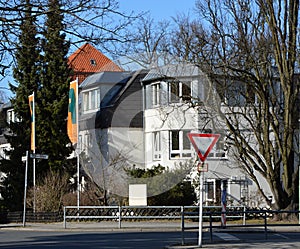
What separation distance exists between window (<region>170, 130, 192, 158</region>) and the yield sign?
26.6 meters

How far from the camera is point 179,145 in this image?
47.2 m

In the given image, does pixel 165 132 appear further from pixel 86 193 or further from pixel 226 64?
pixel 226 64

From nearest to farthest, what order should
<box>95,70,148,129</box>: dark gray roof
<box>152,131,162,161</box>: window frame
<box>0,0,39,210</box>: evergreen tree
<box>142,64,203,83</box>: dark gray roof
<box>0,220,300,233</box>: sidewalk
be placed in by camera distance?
1. <box>0,220,300,233</box>: sidewalk
2. <box>142,64,203,83</box>: dark gray roof
3. <box>0,0,39,210</box>: evergreen tree
4. <box>152,131,162,161</box>: window frame
5. <box>95,70,148,129</box>: dark gray roof

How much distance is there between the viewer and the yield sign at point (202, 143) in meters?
20.0

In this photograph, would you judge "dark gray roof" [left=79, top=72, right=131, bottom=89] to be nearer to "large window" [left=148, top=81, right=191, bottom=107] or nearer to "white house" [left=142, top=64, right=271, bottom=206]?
"white house" [left=142, top=64, right=271, bottom=206]

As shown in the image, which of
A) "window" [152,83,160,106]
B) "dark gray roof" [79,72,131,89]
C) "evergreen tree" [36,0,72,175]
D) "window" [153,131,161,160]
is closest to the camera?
"window" [152,83,160,106]

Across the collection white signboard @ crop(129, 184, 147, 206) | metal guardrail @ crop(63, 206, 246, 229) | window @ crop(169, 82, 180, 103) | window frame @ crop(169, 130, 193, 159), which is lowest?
metal guardrail @ crop(63, 206, 246, 229)

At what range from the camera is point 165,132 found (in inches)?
1863

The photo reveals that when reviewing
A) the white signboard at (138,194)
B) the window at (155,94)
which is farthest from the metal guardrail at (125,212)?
the window at (155,94)

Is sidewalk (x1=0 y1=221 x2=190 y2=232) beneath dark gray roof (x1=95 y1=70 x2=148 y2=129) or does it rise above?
beneath

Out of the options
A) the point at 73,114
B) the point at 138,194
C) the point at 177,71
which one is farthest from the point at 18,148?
the point at 177,71

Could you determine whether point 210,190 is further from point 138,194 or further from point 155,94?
point 138,194

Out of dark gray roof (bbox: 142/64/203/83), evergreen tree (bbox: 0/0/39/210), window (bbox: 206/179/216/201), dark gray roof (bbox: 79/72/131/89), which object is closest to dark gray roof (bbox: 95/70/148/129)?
dark gray roof (bbox: 79/72/131/89)

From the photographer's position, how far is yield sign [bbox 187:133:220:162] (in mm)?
19969
